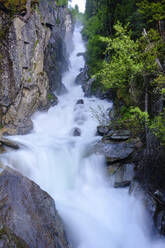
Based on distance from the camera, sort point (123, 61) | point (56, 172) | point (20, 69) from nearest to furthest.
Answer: point (123, 61) → point (56, 172) → point (20, 69)

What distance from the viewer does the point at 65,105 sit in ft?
50.6

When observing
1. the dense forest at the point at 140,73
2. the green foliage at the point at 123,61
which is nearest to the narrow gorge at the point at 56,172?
the dense forest at the point at 140,73

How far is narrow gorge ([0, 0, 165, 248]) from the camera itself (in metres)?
3.34

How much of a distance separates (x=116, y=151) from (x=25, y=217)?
4.08m

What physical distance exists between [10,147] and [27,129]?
4.25 meters

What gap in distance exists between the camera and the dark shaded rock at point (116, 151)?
6102 millimetres

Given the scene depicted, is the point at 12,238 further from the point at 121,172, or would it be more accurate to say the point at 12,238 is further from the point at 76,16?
the point at 76,16

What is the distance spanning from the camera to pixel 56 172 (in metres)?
6.46

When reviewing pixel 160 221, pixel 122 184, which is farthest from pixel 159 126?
pixel 160 221

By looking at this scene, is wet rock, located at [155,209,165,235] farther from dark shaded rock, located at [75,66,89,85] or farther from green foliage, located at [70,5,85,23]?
green foliage, located at [70,5,85,23]

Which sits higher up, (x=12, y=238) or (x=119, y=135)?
(x=119, y=135)

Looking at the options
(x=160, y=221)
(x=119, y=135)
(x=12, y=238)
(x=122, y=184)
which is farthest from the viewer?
(x=119, y=135)

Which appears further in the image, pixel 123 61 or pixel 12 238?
pixel 123 61

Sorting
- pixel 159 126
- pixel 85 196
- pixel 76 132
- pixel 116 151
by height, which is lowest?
pixel 85 196
